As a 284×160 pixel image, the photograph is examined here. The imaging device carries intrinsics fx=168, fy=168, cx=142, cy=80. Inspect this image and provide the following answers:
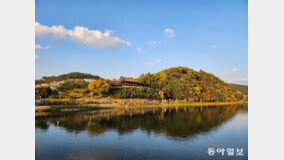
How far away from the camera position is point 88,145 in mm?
21094

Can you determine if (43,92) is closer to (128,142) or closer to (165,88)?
(128,142)

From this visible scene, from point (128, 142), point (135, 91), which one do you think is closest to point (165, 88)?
point (135, 91)

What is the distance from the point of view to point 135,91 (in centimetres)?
7175

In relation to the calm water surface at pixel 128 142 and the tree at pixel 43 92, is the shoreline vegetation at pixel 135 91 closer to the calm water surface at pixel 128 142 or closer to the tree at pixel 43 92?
the tree at pixel 43 92

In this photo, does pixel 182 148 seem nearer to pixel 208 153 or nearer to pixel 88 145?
pixel 208 153

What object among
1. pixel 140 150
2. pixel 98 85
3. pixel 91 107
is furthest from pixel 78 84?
pixel 140 150

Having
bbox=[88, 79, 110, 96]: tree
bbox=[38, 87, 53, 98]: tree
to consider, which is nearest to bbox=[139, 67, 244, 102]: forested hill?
bbox=[88, 79, 110, 96]: tree

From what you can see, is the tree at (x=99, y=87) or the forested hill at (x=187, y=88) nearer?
the tree at (x=99, y=87)

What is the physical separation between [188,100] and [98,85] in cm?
5175

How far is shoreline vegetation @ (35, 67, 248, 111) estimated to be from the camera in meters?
56.9

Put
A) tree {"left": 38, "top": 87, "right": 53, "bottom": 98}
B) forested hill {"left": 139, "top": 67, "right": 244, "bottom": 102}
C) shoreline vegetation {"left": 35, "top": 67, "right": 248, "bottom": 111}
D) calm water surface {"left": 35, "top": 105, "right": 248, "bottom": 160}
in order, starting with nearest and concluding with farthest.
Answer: calm water surface {"left": 35, "top": 105, "right": 248, "bottom": 160} → tree {"left": 38, "top": 87, "right": 53, "bottom": 98} → shoreline vegetation {"left": 35, "top": 67, "right": 248, "bottom": 111} → forested hill {"left": 139, "top": 67, "right": 244, "bottom": 102}

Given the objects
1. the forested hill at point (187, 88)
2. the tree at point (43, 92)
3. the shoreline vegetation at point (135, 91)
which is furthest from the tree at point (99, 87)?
the forested hill at point (187, 88)

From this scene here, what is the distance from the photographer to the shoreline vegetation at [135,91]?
5691 centimetres

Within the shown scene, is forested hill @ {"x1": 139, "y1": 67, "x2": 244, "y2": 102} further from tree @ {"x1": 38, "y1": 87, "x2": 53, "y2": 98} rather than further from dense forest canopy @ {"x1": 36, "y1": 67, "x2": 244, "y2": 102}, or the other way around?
tree @ {"x1": 38, "y1": 87, "x2": 53, "y2": 98}
